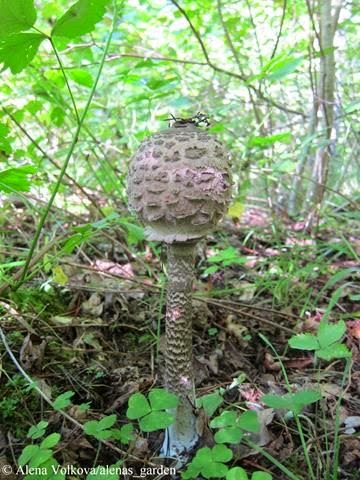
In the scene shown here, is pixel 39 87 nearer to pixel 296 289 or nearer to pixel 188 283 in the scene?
pixel 188 283

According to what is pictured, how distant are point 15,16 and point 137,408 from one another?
1.81 metres

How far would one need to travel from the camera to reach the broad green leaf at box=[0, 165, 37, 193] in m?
2.12

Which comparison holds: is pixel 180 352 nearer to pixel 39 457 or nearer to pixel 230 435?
pixel 230 435

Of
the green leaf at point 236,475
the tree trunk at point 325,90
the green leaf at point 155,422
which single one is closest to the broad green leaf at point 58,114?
the tree trunk at point 325,90

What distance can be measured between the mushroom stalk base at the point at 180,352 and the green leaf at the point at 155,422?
347 mm

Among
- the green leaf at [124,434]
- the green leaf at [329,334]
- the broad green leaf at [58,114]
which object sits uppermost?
the broad green leaf at [58,114]

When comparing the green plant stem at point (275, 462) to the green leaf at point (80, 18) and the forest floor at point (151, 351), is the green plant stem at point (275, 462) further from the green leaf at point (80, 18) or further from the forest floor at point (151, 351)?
the green leaf at point (80, 18)

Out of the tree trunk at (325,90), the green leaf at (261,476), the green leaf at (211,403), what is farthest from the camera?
the tree trunk at (325,90)

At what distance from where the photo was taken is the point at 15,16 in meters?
1.74

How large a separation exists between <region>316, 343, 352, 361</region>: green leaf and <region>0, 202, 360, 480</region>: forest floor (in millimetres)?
182

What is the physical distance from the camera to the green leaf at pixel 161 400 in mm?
1793

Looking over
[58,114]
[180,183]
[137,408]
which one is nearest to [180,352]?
[137,408]

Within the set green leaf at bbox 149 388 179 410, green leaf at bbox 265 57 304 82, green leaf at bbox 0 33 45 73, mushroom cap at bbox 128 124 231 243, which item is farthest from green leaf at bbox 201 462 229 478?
green leaf at bbox 265 57 304 82

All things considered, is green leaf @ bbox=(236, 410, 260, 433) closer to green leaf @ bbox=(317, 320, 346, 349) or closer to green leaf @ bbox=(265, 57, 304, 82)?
green leaf @ bbox=(317, 320, 346, 349)
